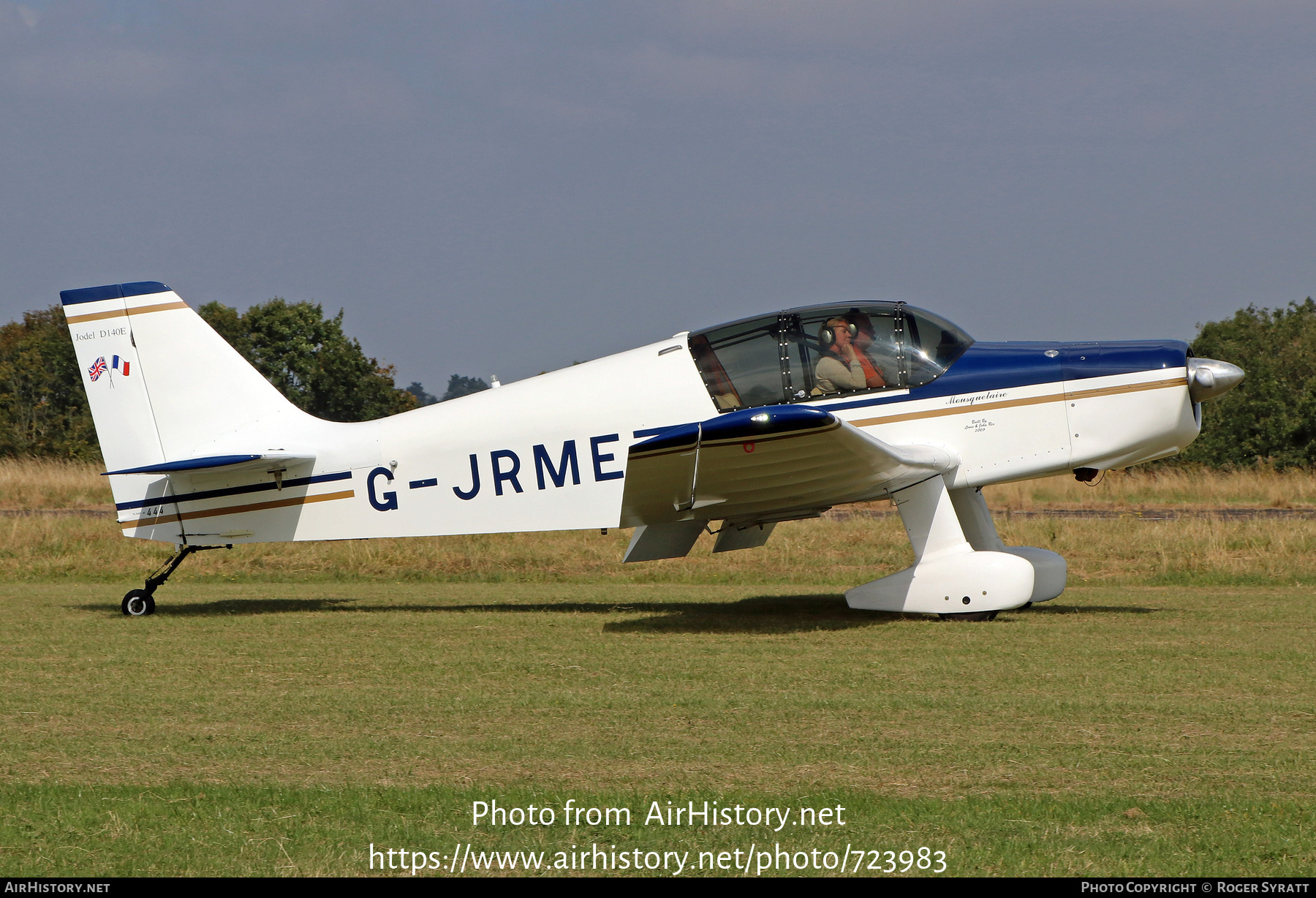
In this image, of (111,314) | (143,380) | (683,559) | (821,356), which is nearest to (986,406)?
(821,356)

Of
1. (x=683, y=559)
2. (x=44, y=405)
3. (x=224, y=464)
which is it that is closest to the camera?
(x=224, y=464)

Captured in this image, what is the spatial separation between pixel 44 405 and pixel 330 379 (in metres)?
9.21

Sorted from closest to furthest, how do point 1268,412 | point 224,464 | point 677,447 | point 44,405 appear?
point 677,447
point 224,464
point 1268,412
point 44,405

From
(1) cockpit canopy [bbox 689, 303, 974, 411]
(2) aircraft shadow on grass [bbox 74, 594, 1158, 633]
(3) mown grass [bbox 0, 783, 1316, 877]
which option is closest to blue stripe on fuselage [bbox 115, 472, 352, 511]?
(2) aircraft shadow on grass [bbox 74, 594, 1158, 633]

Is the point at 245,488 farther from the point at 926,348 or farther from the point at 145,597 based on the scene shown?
the point at 926,348

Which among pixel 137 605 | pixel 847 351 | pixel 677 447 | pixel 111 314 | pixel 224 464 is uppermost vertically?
pixel 111 314

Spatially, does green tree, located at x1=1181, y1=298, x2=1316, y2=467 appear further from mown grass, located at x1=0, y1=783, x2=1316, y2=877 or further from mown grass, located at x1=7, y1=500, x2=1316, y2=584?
mown grass, located at x1=0, y1=783, x2=1316, y2=877

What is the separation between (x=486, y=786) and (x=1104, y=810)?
2152 mm

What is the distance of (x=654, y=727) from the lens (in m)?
5.16

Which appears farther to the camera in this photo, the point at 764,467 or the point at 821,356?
the point at 821,356

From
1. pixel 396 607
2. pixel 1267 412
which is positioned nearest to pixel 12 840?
pixel 396 607

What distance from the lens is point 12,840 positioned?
3.47 metres

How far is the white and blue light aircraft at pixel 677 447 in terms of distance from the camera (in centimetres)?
855

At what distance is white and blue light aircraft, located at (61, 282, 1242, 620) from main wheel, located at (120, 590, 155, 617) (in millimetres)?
18
